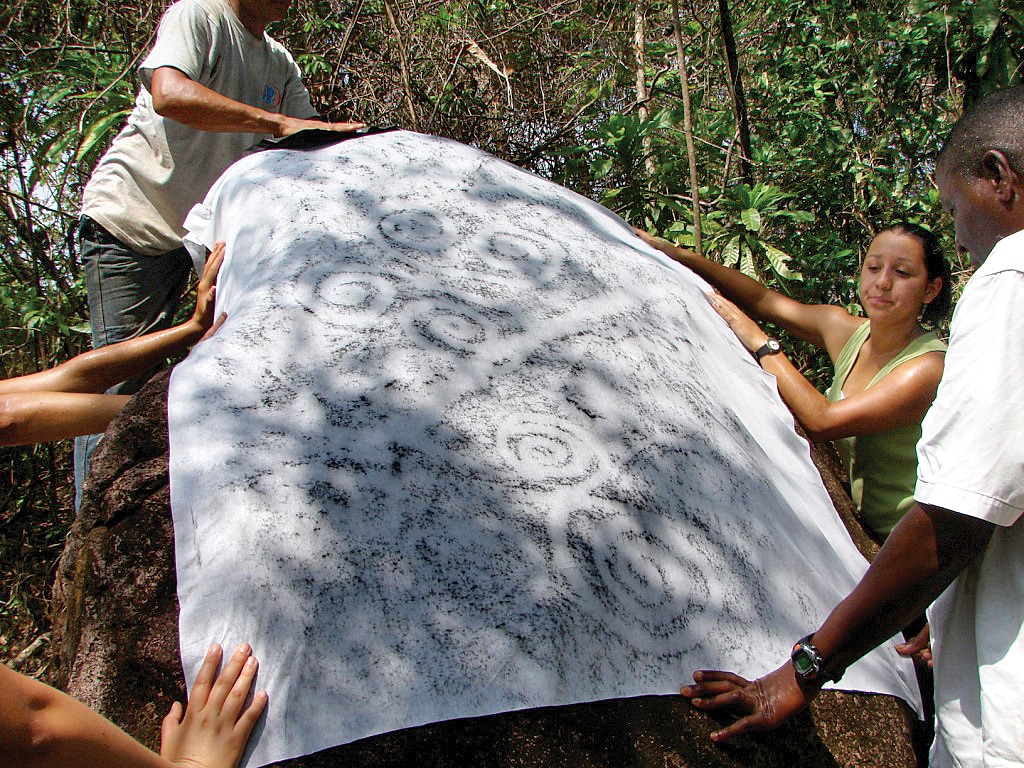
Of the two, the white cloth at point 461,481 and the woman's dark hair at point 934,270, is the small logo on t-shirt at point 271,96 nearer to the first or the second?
the white cloth at point 461,481

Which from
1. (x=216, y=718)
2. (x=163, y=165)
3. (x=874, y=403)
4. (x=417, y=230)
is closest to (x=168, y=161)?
(x=163, y=165)

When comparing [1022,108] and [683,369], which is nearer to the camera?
[1022,108]

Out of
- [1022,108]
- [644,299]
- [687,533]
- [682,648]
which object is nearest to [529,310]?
[644,299]

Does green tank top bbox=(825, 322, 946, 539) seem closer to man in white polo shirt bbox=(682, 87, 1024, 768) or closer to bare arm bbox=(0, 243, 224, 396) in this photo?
man in white polo shirt bbox=(682, 87, 1024, 768)

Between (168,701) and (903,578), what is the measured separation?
1.11 m

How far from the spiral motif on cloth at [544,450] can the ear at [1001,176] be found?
2.61 ft

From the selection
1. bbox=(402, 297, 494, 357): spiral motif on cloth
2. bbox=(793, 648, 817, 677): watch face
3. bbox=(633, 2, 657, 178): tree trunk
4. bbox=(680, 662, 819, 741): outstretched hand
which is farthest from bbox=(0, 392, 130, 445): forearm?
bbox=(633, 2, 657, 178): tree trunk

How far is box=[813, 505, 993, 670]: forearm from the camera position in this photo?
1.19m

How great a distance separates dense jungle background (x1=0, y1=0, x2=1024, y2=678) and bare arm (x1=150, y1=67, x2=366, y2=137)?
124 cm

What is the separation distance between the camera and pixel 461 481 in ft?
4.71

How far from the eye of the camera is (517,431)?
1572 mm

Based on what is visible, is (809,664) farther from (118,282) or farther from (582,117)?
(582,117)

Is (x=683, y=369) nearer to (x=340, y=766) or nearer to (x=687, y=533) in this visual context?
(x=687, y=533)

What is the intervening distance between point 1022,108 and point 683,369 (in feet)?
2.77
